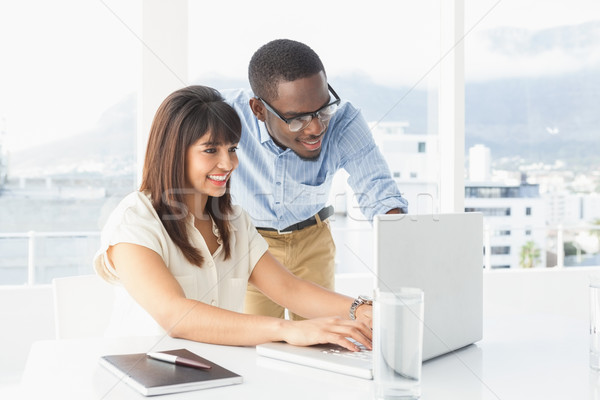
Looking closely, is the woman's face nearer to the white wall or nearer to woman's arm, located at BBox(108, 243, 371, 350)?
woman's arm, located at BBox(108, 243, 371, 350)

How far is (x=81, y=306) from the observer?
1521 mm

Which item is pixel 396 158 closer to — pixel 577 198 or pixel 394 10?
pixel 394 10

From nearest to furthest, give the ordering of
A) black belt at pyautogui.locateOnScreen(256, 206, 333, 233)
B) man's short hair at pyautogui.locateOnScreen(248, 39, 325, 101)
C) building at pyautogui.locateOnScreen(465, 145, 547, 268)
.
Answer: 1. man's short hair at pyautogui.locateOnScreen(248, 39, 325, 101)
2. black belt at pyautogui.locateOnScreen(256, 206, 333, 233)
3. building at pyautogui.locateOnScreen(465, 145, 547, 268)

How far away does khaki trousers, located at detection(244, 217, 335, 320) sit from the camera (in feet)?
6.68

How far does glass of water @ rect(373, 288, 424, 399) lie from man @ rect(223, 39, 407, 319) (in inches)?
42.0

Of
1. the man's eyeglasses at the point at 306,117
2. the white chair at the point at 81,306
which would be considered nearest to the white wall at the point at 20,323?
the white chair at the point at 81,306

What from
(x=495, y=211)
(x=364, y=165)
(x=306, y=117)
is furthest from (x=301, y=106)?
(x=495, y=211)

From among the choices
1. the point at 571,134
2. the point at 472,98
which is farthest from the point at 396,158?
the point at 571,134

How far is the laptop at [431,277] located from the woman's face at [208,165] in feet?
1.88

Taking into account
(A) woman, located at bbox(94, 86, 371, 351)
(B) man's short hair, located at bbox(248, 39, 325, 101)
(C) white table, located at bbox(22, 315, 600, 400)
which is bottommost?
(C) white table, located at bbox(22, 315, 600, 400)

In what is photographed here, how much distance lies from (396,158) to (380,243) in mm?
2612

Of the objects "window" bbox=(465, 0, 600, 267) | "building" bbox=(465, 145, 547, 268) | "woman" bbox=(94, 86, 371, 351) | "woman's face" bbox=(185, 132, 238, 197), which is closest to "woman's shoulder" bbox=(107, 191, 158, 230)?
"woman" bbox=(94, 86, 371, 351)

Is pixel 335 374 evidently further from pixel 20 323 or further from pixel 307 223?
pixel 20 323

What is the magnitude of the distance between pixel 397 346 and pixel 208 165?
86 cm
